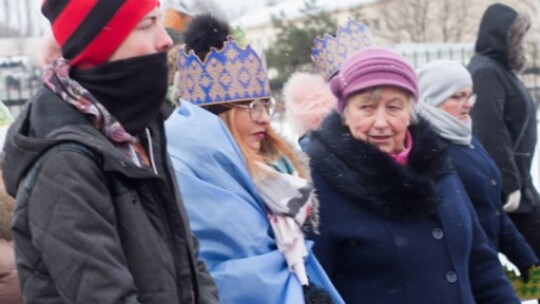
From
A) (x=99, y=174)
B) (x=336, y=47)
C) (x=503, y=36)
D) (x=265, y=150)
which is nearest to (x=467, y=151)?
(x=336, y=47)

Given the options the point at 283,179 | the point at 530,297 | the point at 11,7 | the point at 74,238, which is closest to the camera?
the point at 74,238

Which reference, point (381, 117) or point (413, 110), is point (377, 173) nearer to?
point (381, 117)

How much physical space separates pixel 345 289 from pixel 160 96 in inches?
54.4

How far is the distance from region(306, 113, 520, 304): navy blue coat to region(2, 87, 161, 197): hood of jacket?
1294 millimetres

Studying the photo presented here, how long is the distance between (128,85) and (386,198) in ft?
4.51

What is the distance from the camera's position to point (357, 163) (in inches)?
147

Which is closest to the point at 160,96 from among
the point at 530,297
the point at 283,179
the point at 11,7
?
the point at 283,179

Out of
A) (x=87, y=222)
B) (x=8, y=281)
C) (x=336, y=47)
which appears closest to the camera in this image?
(x=87, y=222)

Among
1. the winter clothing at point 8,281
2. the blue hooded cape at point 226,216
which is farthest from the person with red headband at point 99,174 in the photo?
the winter clothing at point 8,281

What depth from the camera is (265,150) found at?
3.76 meters

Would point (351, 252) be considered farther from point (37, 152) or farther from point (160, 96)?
point (37, 152)

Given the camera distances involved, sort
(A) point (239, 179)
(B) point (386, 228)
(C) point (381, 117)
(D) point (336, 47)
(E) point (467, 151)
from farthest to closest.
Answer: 1. (D) point (336, 47)
2. (E) point (467, 151)
3. (C) point (381, 117)
4. (B) point (386, 228)
5. (A) point (239, 179)

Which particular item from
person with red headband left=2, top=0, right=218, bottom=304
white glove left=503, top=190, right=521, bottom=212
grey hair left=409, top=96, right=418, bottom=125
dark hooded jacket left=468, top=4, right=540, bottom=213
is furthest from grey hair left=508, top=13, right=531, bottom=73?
person with red headband left=2, top=0, right=218, bottom=304

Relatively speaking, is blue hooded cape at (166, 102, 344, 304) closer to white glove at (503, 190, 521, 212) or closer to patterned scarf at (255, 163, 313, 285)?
patterned scarf at (255, 163, 313, 285)
